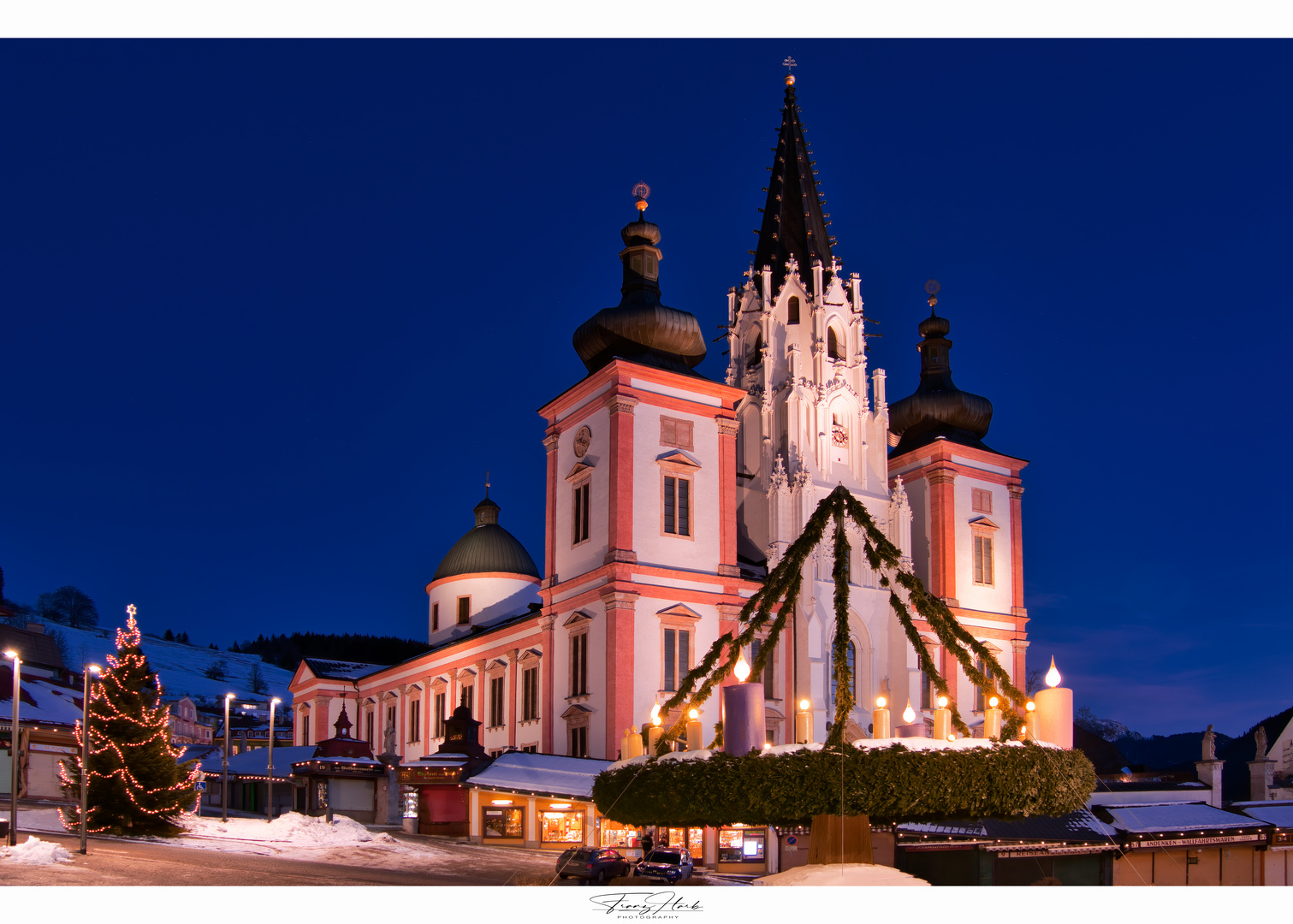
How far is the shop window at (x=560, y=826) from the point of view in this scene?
39625 millimetres

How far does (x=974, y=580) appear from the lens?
2208 inches

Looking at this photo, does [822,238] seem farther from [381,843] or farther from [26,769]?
[26,769]

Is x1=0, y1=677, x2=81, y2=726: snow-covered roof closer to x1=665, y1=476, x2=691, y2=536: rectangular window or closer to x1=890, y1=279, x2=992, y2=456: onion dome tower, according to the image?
x1=665, y1=476, x2=691, y2=536: rectangular window

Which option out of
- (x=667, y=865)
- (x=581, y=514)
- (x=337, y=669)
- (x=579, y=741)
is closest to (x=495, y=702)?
(x=579, y=741)

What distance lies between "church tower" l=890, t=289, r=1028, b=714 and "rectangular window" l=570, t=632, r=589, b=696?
15722mm

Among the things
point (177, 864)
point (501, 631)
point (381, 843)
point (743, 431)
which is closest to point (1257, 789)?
point (743, 431)

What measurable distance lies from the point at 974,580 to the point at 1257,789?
17802mm

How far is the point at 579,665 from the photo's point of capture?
45938 mm

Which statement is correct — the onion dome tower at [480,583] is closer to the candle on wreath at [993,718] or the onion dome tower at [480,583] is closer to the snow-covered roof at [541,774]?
the snow-covered roof at [541,774]

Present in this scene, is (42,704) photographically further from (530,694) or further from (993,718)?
(993,718)

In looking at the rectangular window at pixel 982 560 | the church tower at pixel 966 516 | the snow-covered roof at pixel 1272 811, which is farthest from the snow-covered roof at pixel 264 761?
the snow-covered roof at pixel 1272 811

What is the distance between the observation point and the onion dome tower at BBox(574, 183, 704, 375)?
158 ft
